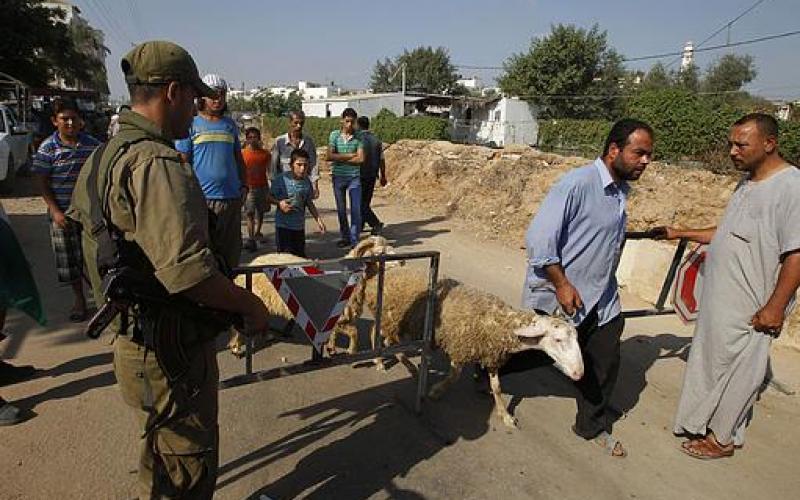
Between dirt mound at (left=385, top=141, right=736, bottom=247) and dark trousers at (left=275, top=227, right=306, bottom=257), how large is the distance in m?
4.79

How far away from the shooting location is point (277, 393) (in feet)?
13.3

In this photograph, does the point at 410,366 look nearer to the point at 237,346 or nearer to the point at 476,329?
the point at 476,329

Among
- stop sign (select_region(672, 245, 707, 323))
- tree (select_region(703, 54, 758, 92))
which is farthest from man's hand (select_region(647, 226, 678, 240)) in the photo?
tree (select_region(703, 54, 758, 92))

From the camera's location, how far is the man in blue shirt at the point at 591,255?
3184mm

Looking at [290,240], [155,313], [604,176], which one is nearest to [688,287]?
[604,176]

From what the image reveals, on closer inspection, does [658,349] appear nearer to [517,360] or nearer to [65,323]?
[517,360]

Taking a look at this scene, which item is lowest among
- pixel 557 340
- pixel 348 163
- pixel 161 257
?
pixel 557 340

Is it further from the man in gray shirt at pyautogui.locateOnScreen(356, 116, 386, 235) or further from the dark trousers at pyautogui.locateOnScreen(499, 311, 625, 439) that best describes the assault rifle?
the man in gray shirt at pyautogui.locateOnScreen(356, 116, 386, 235)

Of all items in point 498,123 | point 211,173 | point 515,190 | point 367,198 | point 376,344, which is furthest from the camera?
point 498,123

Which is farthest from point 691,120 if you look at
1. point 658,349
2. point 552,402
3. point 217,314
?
point 217,314

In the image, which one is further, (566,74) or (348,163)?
(566,74)

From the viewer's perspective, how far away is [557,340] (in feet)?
11.3

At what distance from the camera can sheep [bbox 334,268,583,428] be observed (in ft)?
11.3

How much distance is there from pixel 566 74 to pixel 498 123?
303 inches
